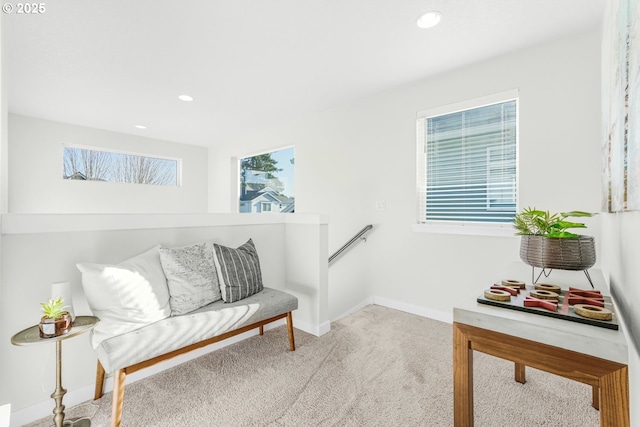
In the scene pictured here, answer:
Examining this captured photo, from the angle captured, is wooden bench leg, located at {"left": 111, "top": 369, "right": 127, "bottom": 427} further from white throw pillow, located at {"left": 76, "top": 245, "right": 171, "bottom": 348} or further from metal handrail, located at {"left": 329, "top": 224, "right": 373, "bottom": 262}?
metal handrail, located at {"left": 329, "top": 224, "right": 373, "bottom": 262}

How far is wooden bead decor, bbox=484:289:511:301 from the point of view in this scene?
39.6 inches

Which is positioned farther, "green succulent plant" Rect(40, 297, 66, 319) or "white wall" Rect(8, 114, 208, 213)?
"white wall" Rect(8, 114, 208, 213)

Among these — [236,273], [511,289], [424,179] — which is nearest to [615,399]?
[511,289]


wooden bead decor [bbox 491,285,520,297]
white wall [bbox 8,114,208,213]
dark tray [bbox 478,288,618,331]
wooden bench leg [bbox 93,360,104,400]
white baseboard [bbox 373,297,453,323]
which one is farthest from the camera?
white wall [bbox 8,114,208,213]

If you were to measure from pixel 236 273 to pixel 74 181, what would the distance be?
3.93 metres

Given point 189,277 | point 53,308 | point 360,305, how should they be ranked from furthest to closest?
point 360,305, point 189,277, point 53,308

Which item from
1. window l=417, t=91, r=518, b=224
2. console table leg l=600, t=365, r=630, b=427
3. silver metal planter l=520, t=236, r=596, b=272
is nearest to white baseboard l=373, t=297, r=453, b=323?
window l=417, t=91, r=518, b=224

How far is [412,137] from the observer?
2.97 metres

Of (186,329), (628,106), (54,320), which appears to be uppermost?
(628,106)

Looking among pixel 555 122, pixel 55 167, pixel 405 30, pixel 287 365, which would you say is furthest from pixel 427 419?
pixel 55 167

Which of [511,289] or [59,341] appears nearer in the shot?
[511,289]

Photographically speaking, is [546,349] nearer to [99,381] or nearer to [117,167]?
[99,381]

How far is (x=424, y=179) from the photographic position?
9.71ft

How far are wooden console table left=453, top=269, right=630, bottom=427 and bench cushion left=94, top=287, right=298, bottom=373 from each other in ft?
4.25
